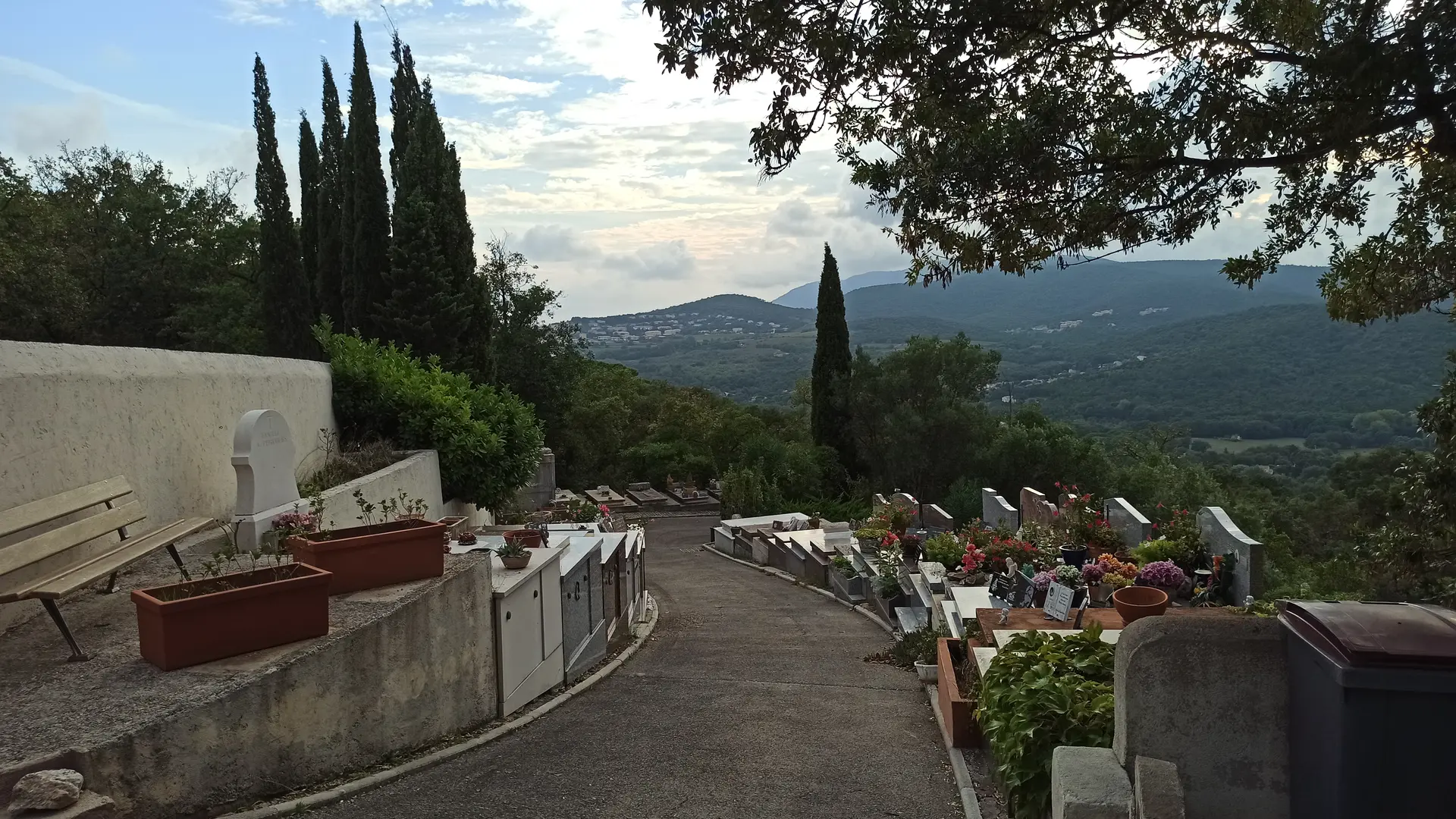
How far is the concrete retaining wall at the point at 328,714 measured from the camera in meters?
4.26

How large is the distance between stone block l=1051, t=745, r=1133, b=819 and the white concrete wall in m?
6.84

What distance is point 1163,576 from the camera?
27.8 ft

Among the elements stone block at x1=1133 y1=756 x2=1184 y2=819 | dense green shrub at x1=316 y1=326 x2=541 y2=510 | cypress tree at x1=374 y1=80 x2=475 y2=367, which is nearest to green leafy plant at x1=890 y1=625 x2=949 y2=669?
stone block at x1=1133 y1=756 x2=1184 y2=819

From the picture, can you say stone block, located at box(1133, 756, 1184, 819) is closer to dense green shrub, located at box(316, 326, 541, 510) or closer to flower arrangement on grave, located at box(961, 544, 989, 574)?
flower arrangement on grave, located at box(961, 544, 989, 574)

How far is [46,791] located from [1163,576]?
8379mm

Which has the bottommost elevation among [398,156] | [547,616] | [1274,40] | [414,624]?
[547,616]

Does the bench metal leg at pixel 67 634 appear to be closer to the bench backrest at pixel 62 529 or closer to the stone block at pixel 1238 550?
the bench backrest at pixel 62 529

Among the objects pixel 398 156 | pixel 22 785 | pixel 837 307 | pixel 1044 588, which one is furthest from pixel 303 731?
pixel 837 307

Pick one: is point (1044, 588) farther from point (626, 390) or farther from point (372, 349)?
point (626, 390)

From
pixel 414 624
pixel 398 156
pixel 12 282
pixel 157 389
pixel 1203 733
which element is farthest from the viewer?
pixel 398 156

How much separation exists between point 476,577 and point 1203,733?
5.02 meters

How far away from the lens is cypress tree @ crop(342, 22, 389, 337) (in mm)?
23203

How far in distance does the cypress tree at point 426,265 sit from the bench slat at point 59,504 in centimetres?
1575

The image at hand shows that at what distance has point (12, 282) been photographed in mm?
19469
